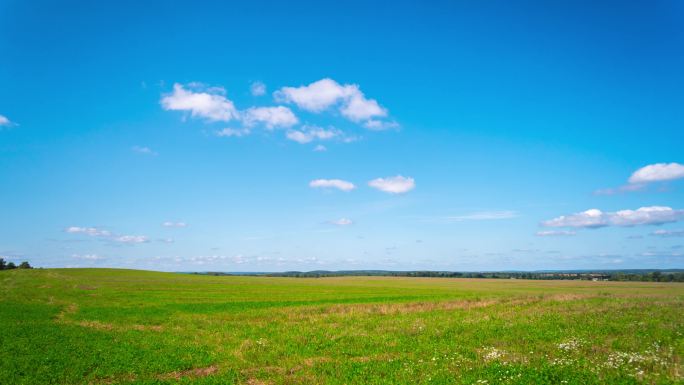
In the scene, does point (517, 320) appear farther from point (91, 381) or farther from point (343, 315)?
point (91, 381)

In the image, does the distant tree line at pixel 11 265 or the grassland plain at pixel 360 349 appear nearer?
the grassland plain at pixel 360 349

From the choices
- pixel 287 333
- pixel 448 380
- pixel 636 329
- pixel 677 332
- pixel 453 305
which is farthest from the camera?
pixel 453 305

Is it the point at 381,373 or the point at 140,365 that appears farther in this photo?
the point at 140,365

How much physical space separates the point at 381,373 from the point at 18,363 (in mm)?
17144

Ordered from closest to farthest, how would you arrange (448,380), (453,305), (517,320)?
(448,380) < (517,320) < (453,305)

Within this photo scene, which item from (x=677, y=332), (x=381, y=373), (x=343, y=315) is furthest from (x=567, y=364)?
(x=343, y=315)

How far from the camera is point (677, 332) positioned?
68.4ft

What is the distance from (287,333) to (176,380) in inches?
429

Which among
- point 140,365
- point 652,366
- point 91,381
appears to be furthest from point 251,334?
point 652,366

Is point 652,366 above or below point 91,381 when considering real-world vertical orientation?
above

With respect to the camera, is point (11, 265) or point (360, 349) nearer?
point (360, 349)

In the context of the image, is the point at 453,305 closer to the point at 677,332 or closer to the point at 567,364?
the point at 677,332

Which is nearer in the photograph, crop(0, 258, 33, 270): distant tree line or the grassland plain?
the grassland plain

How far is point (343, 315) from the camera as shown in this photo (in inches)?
1394
